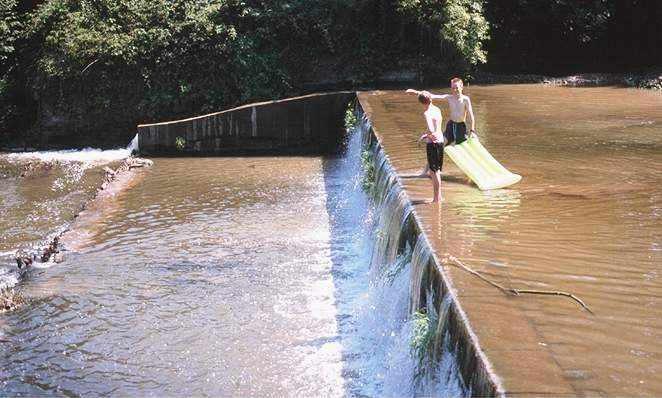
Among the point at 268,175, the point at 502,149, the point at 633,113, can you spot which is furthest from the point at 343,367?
the point at 633,113

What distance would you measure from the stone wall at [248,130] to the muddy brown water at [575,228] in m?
4.20

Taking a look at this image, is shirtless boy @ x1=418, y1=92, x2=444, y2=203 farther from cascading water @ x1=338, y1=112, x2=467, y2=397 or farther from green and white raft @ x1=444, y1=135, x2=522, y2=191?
green and white raft @ x1=444, y1=135, x2=522, y2=191

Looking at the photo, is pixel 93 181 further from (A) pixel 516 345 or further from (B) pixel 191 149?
(A) pixel 516 345

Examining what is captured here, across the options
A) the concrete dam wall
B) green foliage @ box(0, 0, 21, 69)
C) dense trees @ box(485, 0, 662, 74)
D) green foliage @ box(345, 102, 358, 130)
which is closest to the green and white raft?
the concrete dam wall

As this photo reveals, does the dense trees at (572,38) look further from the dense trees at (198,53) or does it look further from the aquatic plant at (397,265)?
the aquatic plant at (397,265)

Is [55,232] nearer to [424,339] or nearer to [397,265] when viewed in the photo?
[397,265]

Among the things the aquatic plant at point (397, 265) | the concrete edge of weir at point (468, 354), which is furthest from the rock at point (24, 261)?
the concrete edge of weir at point (468, 354)

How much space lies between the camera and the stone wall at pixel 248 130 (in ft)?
64.2

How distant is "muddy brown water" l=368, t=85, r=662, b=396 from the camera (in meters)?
5.29

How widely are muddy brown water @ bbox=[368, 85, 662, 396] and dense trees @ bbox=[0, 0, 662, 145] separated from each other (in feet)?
20.8

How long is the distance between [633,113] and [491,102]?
330cm

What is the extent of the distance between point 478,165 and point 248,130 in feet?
34.1

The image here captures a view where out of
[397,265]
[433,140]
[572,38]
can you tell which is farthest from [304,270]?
[572,38]

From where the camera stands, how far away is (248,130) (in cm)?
1962
